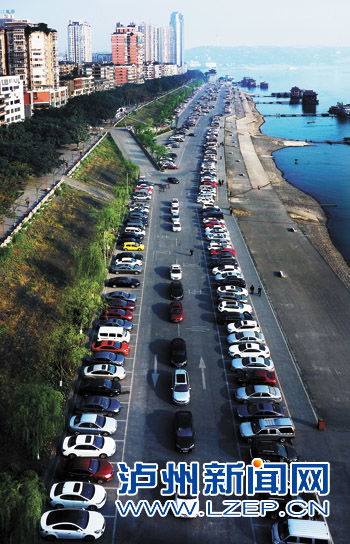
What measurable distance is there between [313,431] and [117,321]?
19.2 metres

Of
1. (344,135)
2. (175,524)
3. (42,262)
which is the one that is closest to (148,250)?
(42,262)

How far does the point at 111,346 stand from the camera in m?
39.0

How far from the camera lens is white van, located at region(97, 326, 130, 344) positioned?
4044 centimetres

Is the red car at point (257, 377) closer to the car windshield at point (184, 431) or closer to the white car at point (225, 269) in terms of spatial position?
the car windshield at point (184, 431)

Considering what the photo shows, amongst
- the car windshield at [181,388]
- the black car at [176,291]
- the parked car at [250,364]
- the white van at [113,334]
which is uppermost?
the black car at [176,291]

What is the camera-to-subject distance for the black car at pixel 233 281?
168 feet

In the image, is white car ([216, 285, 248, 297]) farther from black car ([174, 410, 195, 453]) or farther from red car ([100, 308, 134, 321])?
black car ([174, 410, 195, 453])

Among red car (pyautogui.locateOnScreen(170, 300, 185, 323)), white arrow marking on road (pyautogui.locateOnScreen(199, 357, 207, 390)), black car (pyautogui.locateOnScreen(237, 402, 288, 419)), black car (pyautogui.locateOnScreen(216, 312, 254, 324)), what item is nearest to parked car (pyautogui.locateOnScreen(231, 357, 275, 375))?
white arrow marking on road (pyautogui.locateOnScreen(199, 357, 207, 390))

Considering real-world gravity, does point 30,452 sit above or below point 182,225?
below

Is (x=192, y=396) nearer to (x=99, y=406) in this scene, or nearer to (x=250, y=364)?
(x=250, y=364)

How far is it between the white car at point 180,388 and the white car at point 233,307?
11160mm

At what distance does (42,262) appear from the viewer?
51.8 metres

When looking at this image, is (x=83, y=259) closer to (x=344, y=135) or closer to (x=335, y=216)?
(x=335, y=216)

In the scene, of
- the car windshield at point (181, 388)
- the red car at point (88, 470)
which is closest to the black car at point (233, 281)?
the car windshield at point (181, 388)
